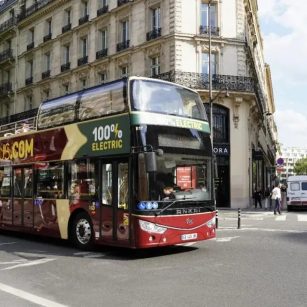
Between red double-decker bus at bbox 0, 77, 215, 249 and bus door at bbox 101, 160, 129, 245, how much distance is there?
21 mm

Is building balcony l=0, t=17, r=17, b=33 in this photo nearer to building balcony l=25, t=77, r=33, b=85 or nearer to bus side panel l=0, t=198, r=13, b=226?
building balcony l=25, t=77, r=33, b=85

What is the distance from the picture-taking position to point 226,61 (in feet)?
109

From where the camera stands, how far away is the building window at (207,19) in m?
33.2

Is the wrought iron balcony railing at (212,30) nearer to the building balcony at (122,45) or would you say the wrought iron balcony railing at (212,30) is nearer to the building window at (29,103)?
the building balcony at (122,45)

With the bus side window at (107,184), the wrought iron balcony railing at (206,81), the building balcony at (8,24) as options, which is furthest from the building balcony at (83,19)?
the bus side window at (107,184)

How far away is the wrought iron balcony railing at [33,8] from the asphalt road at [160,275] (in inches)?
1367

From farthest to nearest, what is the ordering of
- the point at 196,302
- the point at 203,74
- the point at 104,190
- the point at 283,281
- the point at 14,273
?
the point at 203,74 → the point at 104,190 → the point at 14,273 → the point at 283,281 → the point at 196,302

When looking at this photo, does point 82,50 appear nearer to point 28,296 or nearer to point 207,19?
point 207,19

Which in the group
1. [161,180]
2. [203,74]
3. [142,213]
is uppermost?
[203,74]

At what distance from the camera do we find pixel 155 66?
33.6m

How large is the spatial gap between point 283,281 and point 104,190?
181 inches

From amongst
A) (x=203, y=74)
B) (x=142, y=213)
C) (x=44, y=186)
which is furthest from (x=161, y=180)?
(x=203, y=74)

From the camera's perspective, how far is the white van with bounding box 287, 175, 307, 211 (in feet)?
98.3

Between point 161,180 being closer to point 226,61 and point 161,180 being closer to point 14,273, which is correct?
point 14,273
